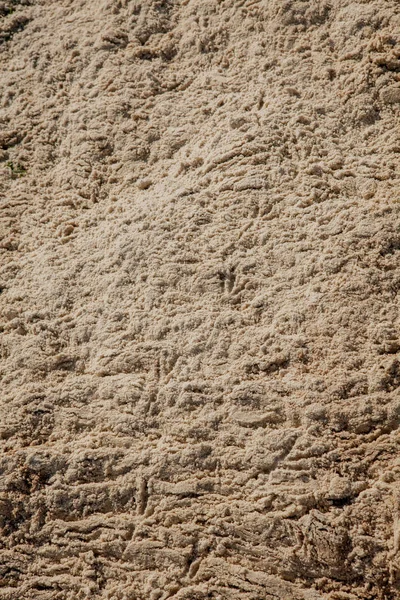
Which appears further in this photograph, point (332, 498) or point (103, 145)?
point (103, 145)

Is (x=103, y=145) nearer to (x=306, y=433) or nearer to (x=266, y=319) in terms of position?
(x=266, y=319)

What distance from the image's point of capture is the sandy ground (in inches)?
65.5

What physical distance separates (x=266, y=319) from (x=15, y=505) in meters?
1.02

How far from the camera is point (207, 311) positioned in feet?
6.41

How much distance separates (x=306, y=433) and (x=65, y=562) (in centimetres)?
84

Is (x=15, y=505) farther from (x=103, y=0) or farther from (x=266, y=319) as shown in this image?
(x=103, y=0)

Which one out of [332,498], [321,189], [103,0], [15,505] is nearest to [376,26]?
[321,189]

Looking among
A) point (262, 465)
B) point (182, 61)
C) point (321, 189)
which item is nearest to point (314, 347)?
point (262, 465)

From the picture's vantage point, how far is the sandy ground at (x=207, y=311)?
1664 millimetres

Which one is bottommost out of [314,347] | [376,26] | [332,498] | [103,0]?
[332,498]

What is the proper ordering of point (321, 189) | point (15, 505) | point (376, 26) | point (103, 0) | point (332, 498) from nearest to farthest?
Answer: point (332, 498)
point (15, 505)
point (321, 189)
point (376, 26)
point (103, 0)

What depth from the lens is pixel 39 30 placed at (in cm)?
292

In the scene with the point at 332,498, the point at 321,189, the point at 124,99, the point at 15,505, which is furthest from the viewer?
the point at 124,99

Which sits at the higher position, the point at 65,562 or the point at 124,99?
the point at 124,99
